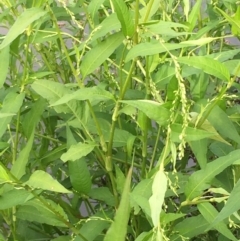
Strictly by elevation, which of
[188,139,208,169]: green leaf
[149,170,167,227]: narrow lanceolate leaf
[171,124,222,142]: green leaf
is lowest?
[188,139,208,169]: green leaf

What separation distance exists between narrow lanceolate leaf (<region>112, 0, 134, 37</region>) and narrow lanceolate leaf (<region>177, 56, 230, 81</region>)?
0.05 metres

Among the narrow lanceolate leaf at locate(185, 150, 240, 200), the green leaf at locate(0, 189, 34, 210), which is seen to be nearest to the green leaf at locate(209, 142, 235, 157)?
the narrow lanceolate leaf at locate(185, 150, 240, 200)

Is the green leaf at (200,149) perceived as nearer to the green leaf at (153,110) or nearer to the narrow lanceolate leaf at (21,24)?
the green leaf at (153,110)

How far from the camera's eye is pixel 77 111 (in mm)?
493

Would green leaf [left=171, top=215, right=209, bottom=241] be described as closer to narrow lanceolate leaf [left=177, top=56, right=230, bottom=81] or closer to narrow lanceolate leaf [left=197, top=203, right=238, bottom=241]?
narrow lanceolate leaf [left=197, top=203, right=238, bottom=241]

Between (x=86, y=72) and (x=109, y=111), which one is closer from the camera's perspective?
(x=86, y=72)

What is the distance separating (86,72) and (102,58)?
0.02 meters

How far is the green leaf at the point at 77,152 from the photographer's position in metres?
0.44

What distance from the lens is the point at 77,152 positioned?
45 cm

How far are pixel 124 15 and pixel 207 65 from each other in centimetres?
8

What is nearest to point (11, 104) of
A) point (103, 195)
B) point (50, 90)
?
point (50, 90)

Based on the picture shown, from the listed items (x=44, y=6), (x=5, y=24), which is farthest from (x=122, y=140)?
(x=5, y=24)

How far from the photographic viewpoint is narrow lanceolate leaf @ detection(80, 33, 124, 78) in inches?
17.0

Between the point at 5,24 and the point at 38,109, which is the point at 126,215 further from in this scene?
the point at 5,24
